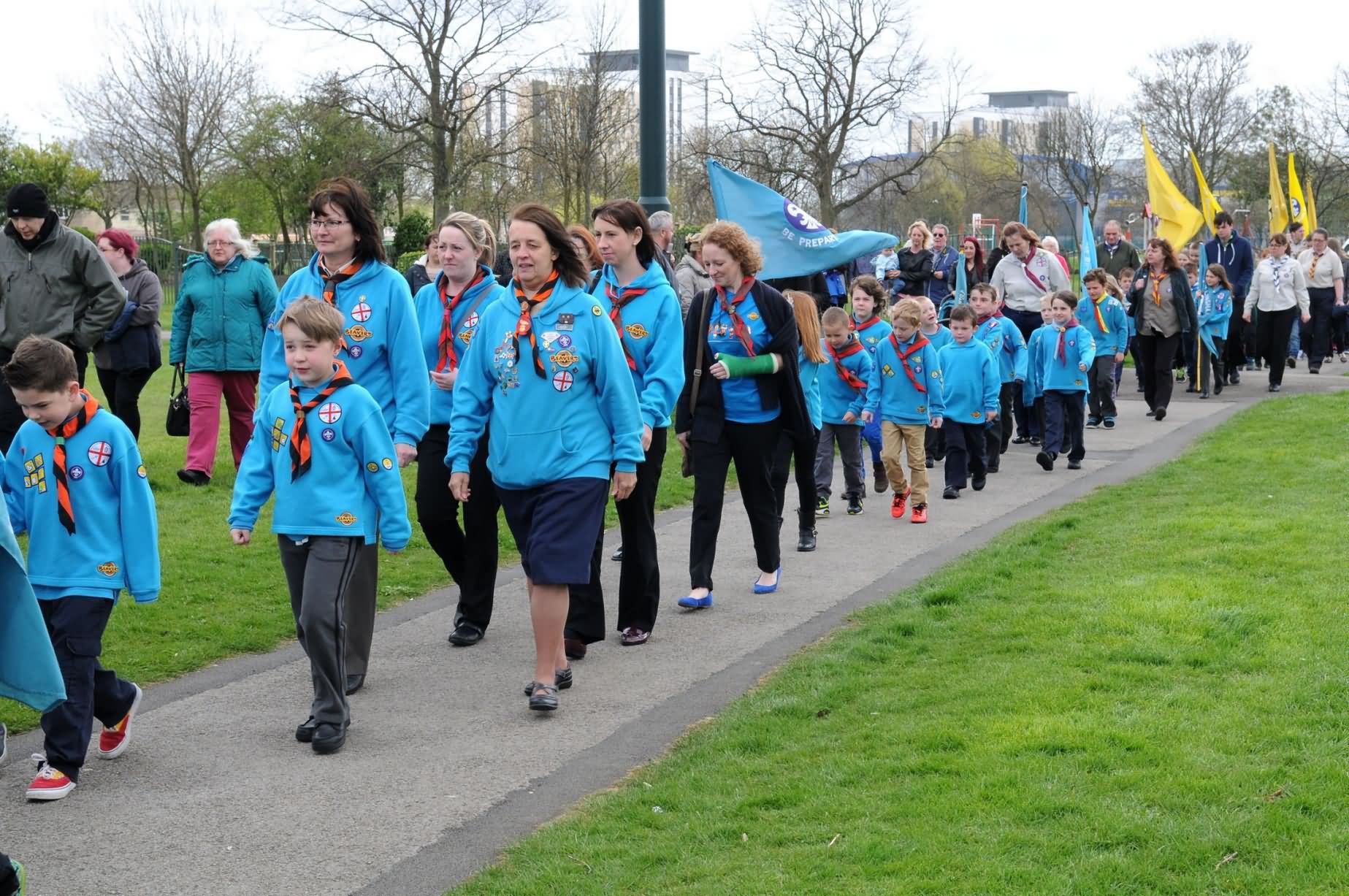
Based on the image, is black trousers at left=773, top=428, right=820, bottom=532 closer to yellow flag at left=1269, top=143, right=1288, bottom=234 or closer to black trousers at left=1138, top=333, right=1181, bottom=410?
black trousers at left=1138, top=333, right=1181, bottom=410

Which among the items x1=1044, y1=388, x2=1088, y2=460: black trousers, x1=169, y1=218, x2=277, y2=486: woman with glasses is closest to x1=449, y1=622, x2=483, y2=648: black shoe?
x1=169, y1=218, x2=277, y2=486: woman with glasses

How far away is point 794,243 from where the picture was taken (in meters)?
10.9

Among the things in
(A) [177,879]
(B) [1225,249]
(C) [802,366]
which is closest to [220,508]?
(C) [802,366]

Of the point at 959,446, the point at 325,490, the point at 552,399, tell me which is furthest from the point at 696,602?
the point at 959,446

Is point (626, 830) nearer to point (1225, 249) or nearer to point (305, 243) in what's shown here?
point (1225, 249)

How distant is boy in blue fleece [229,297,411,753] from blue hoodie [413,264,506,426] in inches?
51.1

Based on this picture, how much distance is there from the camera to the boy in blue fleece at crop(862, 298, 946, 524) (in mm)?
10422

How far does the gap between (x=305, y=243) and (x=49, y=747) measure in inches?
1239

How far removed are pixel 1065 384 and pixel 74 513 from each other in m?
9.51

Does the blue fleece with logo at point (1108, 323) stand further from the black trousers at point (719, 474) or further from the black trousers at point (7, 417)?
the black trousers at point (7, 417)

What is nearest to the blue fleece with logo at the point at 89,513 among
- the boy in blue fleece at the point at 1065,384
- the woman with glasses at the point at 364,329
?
the woman with glasses at the point at 364,329

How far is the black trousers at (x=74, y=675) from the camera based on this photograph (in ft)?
16.2

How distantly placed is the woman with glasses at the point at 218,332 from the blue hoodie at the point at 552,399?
5.39 metres

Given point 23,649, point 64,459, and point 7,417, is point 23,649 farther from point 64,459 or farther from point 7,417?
point 7,417
